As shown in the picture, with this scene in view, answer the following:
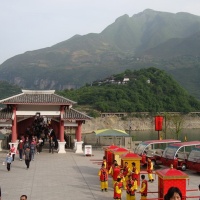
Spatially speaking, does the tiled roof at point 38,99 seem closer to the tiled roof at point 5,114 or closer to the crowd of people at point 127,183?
the tiled roof at point 5,114

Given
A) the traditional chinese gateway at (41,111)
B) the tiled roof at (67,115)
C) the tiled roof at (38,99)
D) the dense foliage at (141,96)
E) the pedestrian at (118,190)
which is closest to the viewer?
the pedestrian at (118,190)

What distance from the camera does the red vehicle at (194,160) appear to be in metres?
19.4

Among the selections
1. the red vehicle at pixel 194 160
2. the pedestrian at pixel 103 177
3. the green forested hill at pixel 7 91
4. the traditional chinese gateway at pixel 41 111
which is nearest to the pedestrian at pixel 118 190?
the pedestrian at pixel 103 177

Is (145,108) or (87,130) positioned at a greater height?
(145,108)

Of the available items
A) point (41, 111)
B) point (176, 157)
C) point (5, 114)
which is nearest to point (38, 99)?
point (41, 111)

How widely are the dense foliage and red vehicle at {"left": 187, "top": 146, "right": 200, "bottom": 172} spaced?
99371mm

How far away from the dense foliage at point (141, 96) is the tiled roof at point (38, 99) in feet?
284

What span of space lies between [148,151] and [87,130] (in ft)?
280

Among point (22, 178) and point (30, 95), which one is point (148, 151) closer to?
point (22, 178)

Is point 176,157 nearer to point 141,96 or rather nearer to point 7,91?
point 141,96

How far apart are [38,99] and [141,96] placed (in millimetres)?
100812

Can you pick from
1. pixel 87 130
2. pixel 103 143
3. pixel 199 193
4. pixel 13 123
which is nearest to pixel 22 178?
pixel 199 193

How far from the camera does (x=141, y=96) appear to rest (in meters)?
130

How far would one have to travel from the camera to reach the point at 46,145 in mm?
36375
